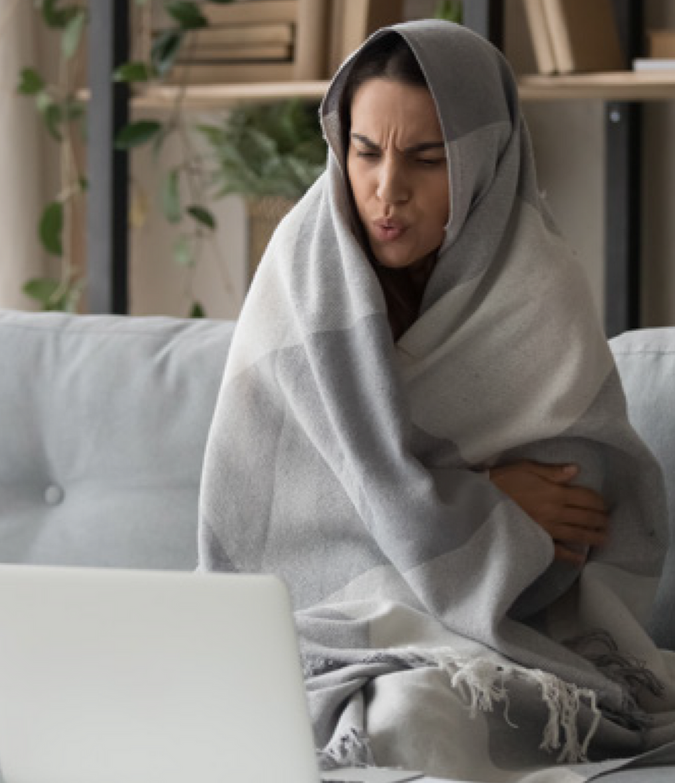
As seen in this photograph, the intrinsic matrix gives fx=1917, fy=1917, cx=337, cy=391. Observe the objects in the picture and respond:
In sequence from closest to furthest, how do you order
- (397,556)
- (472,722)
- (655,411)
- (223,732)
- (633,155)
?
1. (223,732)
2. (472,722)
3. (397,556)
4. (655,411)
5. (633,155)

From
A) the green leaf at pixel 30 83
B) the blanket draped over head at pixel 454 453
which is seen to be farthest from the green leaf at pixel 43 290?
the blanket draped over head at pixel 454 453

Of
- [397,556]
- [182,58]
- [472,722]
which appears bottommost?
[472,722]

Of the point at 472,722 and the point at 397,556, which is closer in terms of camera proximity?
the point at 472,722

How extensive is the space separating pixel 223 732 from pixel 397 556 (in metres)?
0.61

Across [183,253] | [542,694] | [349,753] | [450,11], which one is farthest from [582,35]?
[349,753]

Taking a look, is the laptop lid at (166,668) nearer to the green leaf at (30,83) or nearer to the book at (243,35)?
the book at (243,35)

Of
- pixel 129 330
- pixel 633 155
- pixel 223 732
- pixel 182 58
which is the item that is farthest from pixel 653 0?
pixel 223 732

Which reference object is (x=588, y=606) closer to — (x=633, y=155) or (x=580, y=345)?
(x=580, y=345)

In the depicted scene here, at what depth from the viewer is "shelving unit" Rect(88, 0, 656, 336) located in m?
2.88

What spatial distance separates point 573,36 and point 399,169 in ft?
3.47

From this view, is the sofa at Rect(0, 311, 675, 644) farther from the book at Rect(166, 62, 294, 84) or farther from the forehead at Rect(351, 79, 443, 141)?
the book at Rect(166, 62, 294, 84)

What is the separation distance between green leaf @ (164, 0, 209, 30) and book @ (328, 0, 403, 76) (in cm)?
28

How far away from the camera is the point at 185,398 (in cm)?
233

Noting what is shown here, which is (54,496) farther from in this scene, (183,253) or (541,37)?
(183,253)
